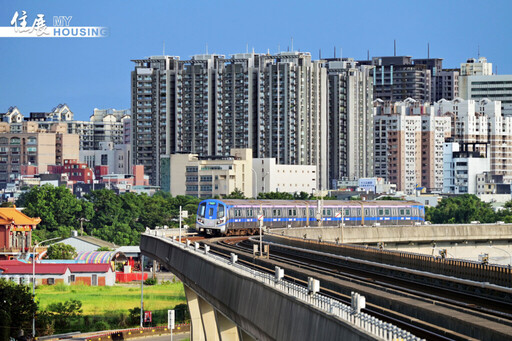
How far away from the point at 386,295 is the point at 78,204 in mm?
153124

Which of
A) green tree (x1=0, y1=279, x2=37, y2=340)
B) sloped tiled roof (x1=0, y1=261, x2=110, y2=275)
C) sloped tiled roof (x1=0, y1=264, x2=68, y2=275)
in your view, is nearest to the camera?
green tree (x1=0, y1=279, x2=37, y2=340)

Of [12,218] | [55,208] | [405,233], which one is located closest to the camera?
[405,233]

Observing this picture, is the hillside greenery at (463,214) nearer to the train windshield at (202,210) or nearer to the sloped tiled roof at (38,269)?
the sloped tiled roof at (38,269)

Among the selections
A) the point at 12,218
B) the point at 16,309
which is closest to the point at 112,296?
the point at 12,218

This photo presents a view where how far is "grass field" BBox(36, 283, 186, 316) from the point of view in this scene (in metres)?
94.1

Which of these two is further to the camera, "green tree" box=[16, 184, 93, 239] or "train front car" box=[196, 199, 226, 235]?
"green tree" box=[16, 184, 93, 239]

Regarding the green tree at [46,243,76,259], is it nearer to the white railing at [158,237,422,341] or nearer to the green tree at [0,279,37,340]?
the green tree at [0,279,37,340]

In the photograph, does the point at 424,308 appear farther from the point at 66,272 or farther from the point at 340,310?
the point at 66,272

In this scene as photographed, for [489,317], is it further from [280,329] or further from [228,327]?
[228,327]

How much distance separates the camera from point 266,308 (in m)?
33.7

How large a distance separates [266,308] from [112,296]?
6971 cm

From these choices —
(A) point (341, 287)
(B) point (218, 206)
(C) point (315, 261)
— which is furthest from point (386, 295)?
(B) point (218, 206)

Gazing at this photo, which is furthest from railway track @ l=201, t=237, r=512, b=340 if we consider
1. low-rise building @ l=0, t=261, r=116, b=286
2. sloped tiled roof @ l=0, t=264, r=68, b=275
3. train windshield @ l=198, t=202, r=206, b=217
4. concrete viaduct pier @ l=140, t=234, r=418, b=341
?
low-rise building @ l=0, t=261, r=116, b=286

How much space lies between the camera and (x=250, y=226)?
92.1m
